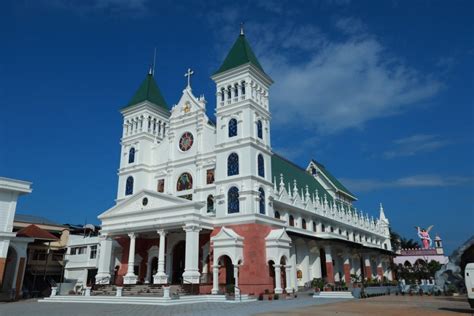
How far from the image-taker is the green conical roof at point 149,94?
45.7 meters

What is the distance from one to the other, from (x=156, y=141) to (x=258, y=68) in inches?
592

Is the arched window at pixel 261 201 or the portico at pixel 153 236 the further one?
the arched window at pixel 261 201

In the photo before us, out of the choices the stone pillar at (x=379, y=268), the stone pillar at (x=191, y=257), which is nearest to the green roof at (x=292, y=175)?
the stone pillar at (x=379, y=268)

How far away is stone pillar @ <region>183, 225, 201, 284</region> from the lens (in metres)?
30.8

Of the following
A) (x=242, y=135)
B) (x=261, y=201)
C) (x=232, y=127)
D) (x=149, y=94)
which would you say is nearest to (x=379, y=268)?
(x=261, y=201)

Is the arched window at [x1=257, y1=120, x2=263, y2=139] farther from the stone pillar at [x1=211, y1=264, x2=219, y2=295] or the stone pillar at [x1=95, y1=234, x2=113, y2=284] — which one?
the stone pillar at [x1=95, y1=234, x2=113, y2=284]

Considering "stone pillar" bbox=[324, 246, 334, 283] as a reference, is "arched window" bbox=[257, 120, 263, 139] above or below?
above

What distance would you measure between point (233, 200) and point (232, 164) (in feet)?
11.3

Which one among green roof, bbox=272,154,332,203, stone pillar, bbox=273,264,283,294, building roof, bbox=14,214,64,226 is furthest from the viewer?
building roof, bbox=14,214,64,226

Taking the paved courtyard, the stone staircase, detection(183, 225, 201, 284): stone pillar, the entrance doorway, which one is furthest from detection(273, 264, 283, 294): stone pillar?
the entrance doorway

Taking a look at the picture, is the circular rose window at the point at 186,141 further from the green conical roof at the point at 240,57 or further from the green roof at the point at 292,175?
the green roof at the point at 292,175

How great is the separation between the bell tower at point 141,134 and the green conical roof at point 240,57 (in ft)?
36.1

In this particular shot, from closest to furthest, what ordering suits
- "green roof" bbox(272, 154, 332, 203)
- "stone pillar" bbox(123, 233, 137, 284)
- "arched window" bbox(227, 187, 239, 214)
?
1. "stone pillar" bbox(123, 233, 137, 284)
2. "arched window" bbox(227, 187, 239, 214)
3. "green roof" bbox(272, 154, 332, 203)

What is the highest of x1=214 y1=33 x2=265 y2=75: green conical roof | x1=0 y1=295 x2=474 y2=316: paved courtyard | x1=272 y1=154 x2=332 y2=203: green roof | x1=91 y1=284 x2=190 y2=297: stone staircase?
x1=214 y1=33 x2=265 y2=75: green conical roof
